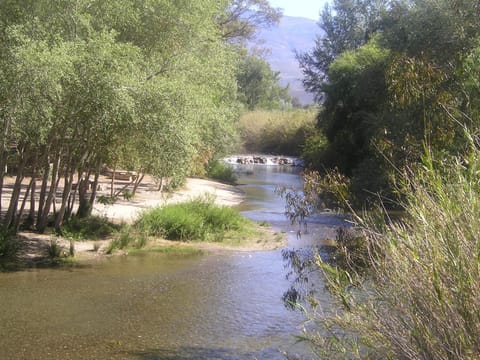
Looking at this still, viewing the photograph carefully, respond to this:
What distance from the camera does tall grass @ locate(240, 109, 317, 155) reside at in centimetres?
5534

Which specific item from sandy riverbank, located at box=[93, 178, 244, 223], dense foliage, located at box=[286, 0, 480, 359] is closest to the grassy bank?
sandy riverbank, located at box=[93, 178, 244, 223]

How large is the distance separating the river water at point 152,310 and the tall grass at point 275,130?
3983 centimetres

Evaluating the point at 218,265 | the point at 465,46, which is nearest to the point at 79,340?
the point at 218,265

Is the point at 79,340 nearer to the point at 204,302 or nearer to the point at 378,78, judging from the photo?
the point at 204,302

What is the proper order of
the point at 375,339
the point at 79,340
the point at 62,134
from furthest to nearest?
the point at 62,134, the point at 79,340, the point at 375,339

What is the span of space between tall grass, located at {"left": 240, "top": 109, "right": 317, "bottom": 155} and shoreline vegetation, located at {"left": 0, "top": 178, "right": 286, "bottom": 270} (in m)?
35.0

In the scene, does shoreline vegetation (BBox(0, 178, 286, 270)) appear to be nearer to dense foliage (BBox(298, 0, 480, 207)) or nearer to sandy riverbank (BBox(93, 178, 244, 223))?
sandy riverbank (BBox(93, 178, 244, 223))

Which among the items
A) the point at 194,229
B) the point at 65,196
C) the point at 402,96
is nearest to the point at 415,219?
the point at 402,96

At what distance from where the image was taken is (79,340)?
Answer: 9.05 meters

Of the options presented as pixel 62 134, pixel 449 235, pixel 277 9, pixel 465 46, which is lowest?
pixel 449 235

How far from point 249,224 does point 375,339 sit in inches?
613

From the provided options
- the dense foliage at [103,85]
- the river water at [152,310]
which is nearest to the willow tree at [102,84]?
the dense foliage at [103,85]

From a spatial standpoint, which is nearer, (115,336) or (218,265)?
(115,336)

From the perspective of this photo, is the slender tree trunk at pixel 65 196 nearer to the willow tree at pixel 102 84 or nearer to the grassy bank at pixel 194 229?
the willow tree at pixel 102 84
